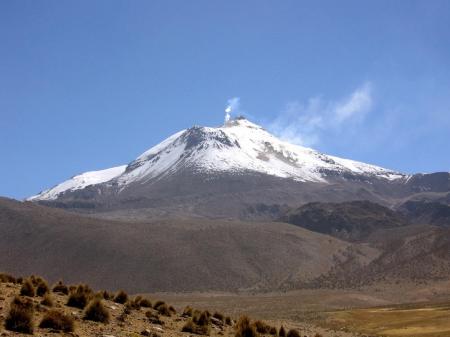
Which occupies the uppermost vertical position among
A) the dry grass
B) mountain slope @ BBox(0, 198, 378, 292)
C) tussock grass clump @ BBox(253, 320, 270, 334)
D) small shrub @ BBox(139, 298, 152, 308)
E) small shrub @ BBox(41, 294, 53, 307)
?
mountain slope @ BBox(0, 198, 378, 292)

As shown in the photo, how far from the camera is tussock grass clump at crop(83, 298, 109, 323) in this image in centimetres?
1561

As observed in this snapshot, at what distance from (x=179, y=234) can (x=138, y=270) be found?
2232cm

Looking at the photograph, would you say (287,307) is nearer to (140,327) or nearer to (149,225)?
(140,327)

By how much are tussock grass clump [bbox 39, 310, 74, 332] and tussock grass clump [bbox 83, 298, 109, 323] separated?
186 cm

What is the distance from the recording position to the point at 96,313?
15664 mm

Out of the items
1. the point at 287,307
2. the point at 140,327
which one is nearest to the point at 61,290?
the point at 140,327

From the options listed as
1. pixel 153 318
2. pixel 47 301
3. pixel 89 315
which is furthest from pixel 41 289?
pixel 153 318

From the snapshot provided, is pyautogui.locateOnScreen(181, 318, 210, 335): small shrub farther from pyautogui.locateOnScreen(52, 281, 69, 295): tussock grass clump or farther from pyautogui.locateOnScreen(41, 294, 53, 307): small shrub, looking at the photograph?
pyautogui.locateOnScreen(52, 281, 69, 295): tussock grass clump

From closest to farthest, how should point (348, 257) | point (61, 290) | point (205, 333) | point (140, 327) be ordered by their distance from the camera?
point (140, 327) < point (205, 333) < point (61, 290) < point (348, 257)

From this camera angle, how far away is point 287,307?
7456 centimetres

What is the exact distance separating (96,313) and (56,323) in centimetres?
211

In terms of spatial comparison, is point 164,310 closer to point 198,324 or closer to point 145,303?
point 145,303

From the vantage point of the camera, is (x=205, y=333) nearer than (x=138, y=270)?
Yes

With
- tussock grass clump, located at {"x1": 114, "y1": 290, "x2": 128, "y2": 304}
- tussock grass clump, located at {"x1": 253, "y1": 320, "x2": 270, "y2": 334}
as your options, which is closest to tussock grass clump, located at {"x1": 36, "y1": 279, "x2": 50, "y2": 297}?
tussock grass clump, located at {"x1": 114, "y1": 290, "x2": 128, "y2": 304}
